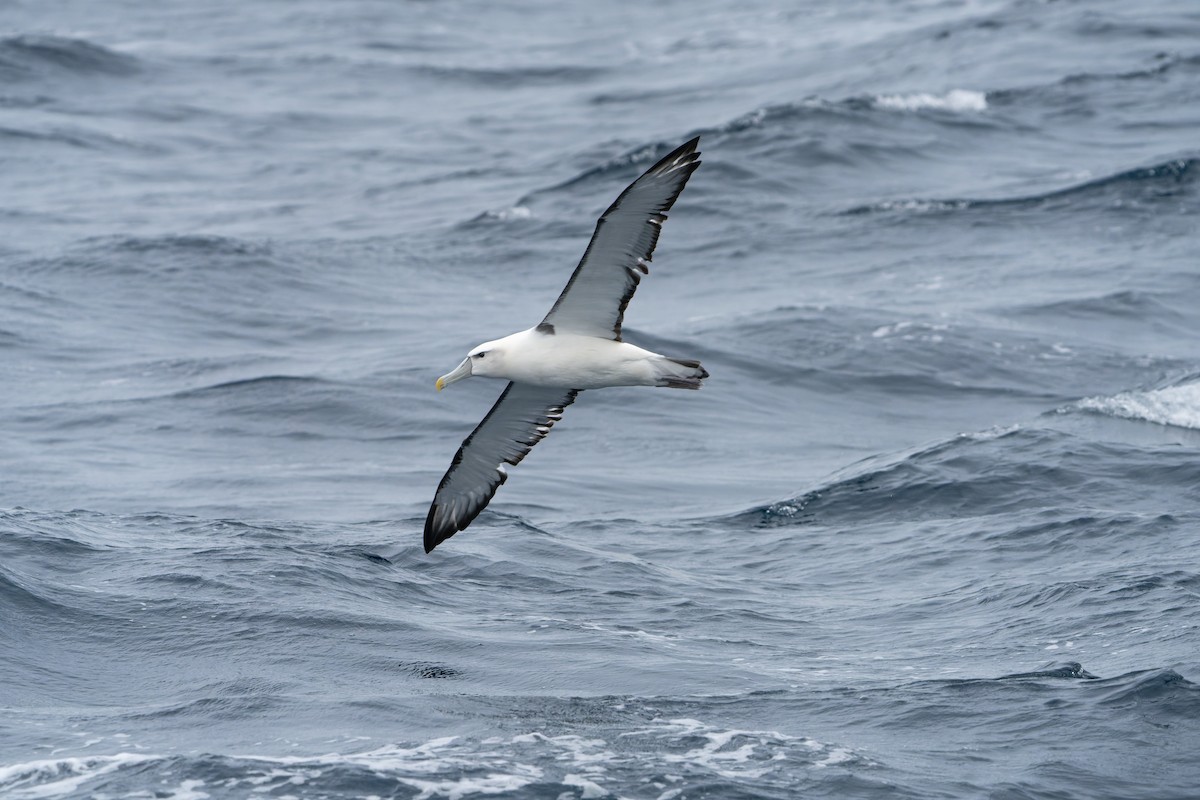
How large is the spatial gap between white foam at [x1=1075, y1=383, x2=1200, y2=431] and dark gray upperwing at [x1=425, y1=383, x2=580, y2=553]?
902 cm

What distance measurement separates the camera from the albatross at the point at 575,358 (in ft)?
40.5

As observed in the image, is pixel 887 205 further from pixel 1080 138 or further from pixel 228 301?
pixel 228 301

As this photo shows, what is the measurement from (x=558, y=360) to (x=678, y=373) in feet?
3.35

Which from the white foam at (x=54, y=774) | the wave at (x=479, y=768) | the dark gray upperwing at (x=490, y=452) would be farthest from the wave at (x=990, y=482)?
the white foam at (x=54, y=774)

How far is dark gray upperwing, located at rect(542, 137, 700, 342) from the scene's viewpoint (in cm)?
1216

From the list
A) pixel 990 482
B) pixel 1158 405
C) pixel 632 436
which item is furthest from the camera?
pixel 632 436

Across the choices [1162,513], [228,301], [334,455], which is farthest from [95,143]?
[1162,513]

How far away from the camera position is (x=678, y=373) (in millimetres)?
13008

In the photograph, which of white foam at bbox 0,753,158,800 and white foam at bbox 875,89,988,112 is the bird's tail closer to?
white foam at bbox 0,753,158,800

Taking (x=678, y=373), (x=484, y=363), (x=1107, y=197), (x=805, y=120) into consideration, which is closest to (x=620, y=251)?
(x=678, y=373)

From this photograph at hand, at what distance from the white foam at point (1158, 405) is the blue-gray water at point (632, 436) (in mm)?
82

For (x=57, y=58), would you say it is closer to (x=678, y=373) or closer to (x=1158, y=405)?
(x=1158, y=405)

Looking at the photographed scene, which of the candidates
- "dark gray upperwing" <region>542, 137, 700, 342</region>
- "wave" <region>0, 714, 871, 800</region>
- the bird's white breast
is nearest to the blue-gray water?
"wave" <region>0, 714, 871, 800</region>

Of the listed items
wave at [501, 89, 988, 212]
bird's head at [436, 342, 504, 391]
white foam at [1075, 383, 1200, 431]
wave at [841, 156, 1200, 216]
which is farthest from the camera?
wave at [501, 89, 988, 212]
